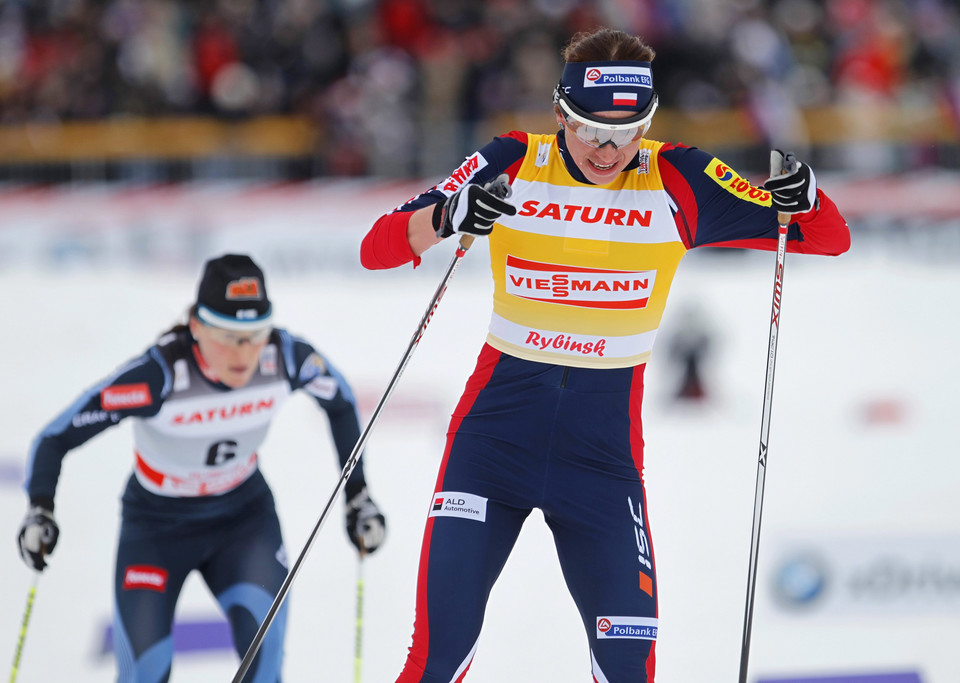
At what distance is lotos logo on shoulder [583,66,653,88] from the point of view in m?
2.72

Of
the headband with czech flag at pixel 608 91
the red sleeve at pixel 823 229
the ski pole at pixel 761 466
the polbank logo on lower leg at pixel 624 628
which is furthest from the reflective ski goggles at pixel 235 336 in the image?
the red sleeve at pixel 823 229

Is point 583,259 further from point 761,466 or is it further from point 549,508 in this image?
point 761,466

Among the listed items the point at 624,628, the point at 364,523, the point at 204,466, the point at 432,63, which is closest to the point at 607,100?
the point at 624,628

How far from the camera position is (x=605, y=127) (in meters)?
2.68

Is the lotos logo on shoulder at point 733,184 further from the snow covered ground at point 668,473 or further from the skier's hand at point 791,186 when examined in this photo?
the snow covered ground at point 668,473

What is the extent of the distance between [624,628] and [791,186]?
110 centimetres

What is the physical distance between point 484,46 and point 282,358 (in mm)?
6036

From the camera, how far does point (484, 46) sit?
908 centimetres

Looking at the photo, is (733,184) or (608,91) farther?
(733,184)

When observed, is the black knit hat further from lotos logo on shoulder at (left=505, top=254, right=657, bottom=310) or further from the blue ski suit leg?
lotos logo on shoulder at (left=505, top=254, right=657, bottom=310)

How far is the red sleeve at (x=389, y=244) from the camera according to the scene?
109 inches

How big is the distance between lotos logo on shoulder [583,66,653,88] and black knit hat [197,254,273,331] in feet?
3.99

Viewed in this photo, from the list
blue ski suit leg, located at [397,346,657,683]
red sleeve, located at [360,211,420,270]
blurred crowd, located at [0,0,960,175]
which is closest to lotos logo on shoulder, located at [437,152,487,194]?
red sleeve, located at [360,211,420,270]

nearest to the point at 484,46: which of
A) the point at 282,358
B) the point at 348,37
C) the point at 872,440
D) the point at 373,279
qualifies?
the point at 348,37
